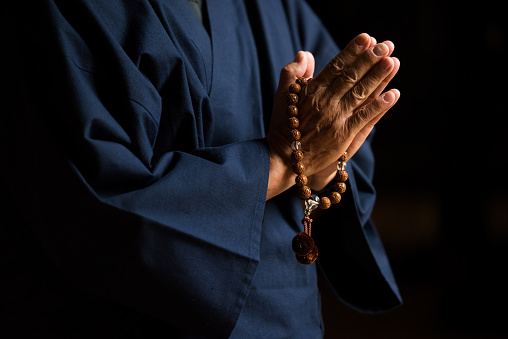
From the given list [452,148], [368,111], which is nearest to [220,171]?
[368,111]

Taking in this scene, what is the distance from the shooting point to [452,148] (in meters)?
2.36

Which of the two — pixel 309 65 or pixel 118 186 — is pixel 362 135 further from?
pixel 118 186

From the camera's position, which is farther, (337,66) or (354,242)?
(354,242)

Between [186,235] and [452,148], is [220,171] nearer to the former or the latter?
[186,235]

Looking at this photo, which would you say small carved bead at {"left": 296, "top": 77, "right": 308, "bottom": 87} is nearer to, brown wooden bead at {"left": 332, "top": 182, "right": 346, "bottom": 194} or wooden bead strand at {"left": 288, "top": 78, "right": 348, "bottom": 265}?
wooden bead strand at {"left": 288, "top": 78, "right": 348, "bottom": 265}

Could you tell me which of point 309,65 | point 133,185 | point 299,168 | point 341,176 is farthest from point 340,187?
point 133,185

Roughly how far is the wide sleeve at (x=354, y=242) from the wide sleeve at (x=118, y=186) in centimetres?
35

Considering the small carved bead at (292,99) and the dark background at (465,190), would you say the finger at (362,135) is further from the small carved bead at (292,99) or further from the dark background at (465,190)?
the dark background at (465,190)

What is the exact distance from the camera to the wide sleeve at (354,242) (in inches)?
40.7

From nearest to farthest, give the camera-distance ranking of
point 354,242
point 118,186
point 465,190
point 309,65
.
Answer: point 118,186 → point 309,65 → point 354,242 → point 465,190

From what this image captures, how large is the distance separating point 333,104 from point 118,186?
35cm

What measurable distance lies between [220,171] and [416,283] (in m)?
2.51

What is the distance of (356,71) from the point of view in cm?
74

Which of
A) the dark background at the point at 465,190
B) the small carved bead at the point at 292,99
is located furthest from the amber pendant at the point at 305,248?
the dark background at the point at 465,190
